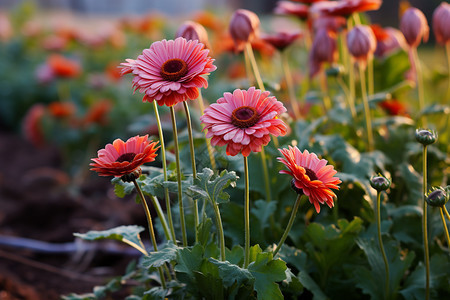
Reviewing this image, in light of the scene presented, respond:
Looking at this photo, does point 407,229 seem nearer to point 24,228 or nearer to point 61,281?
point 61,281

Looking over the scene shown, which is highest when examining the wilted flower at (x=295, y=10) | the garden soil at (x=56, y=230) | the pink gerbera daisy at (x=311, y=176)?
the wilted flower at (x=295, y=10)

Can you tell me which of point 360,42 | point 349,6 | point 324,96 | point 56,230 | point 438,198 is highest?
point 349,6

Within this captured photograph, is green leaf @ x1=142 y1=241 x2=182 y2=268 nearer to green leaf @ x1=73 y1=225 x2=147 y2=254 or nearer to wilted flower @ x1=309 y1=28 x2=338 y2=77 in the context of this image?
green leaf @ x1=73 y1=225 x2=147 y2=254

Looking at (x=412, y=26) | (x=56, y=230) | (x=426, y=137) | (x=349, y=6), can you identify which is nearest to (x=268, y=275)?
(x=426, y=137)

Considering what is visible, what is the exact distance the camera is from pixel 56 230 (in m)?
2.29

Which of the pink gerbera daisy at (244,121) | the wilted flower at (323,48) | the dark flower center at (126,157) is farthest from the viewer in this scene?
the wilted flower at (323,48)

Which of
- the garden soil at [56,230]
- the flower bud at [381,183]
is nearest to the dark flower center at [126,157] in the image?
the flower bud at [381,183]

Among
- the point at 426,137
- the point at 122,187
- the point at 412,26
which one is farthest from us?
the point at 412,26

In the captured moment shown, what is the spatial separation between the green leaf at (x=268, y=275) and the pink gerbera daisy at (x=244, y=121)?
24cm

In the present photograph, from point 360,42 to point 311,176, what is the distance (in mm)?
658

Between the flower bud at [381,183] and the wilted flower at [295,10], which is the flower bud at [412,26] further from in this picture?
the flower bud at [381,183]

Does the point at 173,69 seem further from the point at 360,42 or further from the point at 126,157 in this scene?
the point at 360,42

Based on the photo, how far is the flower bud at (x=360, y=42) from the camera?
147 cm

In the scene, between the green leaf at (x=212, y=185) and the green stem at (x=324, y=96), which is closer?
the green leaf at (x=212, y=185)
